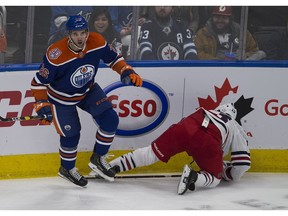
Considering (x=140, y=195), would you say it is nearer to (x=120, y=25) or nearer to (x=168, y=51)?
(x=168, y=51)

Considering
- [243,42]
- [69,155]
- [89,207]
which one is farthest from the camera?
[243,42]

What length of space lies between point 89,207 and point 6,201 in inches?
18.3

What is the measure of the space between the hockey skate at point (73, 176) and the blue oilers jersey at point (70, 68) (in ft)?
1.30

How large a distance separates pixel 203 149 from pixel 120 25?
37.0 inches

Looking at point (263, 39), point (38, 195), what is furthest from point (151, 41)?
point (38, 195)

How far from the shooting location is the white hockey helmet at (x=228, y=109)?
257 inches

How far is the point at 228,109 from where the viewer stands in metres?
6.56

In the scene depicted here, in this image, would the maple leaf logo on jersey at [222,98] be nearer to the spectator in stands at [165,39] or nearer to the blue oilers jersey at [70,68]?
the spectator in stands at [165,39]

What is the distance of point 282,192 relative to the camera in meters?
6.34

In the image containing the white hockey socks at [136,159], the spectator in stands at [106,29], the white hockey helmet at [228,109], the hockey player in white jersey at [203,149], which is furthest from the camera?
the spectator in stands at [106,29]

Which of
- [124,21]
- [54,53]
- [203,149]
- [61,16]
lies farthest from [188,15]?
[54,53]

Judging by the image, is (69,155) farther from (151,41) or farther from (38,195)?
(151,41)

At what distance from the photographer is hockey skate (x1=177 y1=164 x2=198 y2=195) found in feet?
20.4

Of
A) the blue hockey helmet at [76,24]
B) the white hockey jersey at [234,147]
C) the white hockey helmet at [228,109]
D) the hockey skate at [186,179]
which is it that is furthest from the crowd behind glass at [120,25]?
the hockey skate at [186,179]
